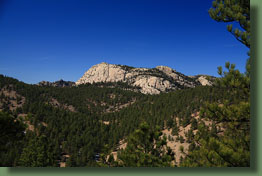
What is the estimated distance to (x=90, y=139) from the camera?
7225cm

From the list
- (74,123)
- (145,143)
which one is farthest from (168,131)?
(145,143)

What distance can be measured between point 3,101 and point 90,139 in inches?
3063

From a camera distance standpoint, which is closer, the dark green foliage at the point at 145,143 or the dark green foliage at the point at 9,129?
the dark green foliage at the point at 9,129

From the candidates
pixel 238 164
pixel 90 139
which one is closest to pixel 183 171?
pixel 238 164

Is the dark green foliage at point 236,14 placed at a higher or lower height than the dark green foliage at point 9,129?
higher

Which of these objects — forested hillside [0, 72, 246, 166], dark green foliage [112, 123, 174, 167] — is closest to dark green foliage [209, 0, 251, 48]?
dark green foliage [112, 123, 174, 167]

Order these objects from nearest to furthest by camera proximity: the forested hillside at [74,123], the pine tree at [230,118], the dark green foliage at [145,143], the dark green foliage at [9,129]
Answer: the pine tree at [230,118] < the dark green foliage at [9,129] < the dark green foliage at [145,143] < the forested hillside at [74,123]

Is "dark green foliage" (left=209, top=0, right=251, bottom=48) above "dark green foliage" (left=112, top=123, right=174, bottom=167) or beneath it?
above

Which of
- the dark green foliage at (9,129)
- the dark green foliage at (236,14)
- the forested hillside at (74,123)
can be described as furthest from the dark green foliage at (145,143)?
the dark green foliage at (236,14)

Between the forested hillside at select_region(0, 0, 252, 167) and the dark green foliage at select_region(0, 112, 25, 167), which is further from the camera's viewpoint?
the dark green foliage at select_region(0, 112, 25, 167)

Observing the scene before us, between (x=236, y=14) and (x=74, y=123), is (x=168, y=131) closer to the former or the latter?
(x=74, y=123)

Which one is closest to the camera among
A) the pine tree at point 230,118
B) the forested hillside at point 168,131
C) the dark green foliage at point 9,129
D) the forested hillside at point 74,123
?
the pine tree at point 230,118

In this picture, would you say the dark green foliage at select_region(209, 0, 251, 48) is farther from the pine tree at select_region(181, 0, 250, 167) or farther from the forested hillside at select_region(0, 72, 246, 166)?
the forested hillside at select_region(0, 72, 246, 166)

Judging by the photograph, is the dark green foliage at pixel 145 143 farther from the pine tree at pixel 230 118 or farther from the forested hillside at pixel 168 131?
the pine tree at pixel 230 118
